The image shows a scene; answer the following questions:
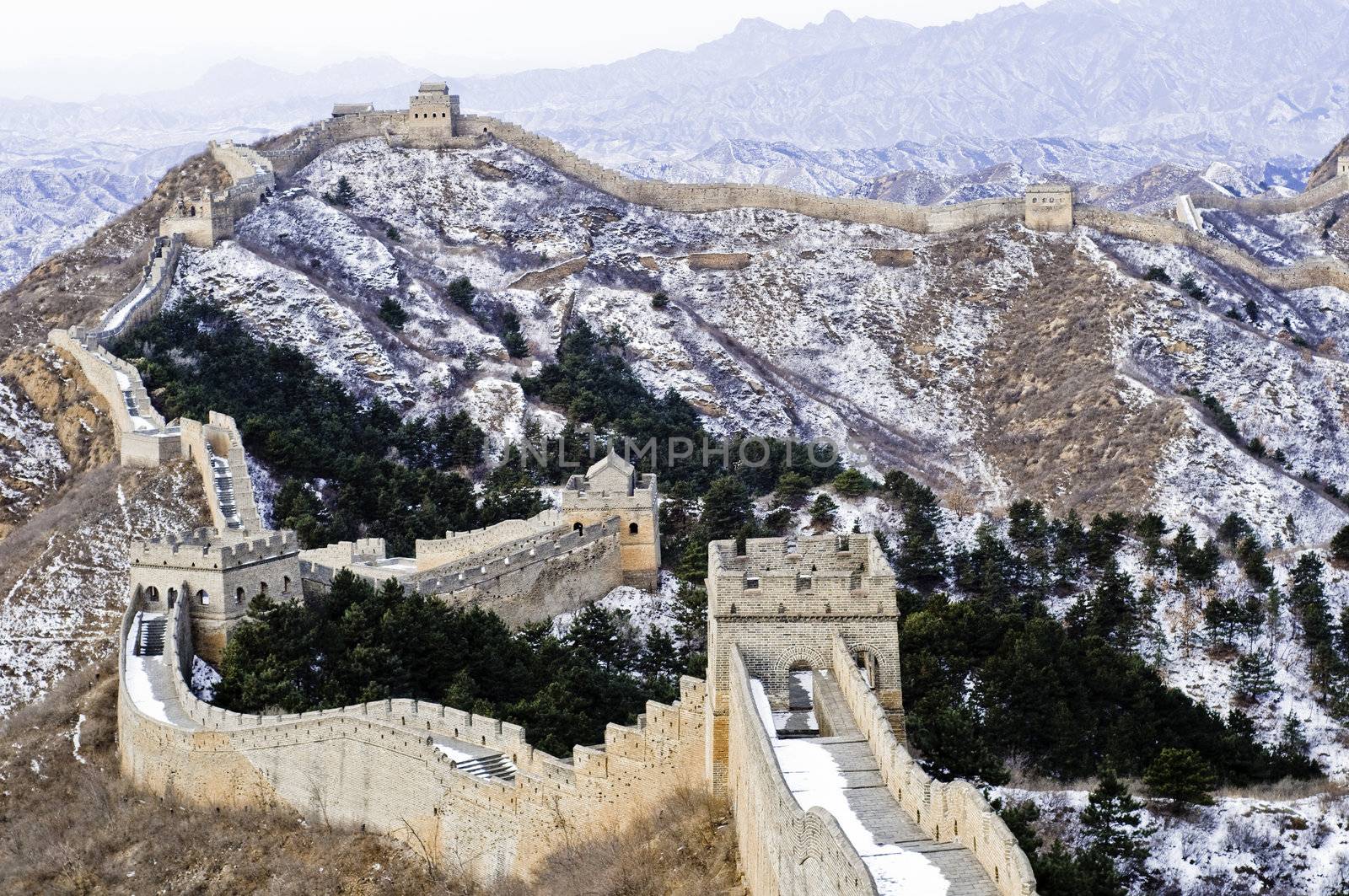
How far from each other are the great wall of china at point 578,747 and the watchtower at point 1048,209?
151ft

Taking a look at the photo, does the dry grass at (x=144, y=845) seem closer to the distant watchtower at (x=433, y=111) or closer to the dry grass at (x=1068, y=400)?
the dry grass at (x=1068, y=400)

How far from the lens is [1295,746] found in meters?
43.3

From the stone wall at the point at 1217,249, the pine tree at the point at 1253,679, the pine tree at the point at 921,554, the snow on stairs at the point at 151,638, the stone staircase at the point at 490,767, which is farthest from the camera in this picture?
the stone wall at the point at 1217,249

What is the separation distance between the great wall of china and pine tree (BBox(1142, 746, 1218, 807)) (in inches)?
382

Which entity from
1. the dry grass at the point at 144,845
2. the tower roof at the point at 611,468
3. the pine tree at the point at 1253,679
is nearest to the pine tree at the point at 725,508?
the tower roof at the point at 611,468

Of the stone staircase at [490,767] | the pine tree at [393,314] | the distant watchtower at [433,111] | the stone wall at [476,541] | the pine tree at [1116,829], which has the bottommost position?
the pine tree at [1116,829]

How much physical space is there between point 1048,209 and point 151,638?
6178 cm

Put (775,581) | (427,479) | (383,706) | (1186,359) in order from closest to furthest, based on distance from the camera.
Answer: (775,581), (383,706), (427,479), (1186,359)

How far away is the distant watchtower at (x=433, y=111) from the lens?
90.5 m

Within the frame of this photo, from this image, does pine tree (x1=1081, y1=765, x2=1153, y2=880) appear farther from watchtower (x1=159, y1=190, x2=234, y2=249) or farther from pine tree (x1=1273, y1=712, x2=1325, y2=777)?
watchtower (x1=159, y1=190, x2=234, y2=249)

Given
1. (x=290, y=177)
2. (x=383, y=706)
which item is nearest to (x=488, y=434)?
(x=290, y=177)

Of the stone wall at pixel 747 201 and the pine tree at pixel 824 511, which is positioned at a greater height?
the stone wall at pixel 747 201

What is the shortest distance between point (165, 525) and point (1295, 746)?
2770 cm

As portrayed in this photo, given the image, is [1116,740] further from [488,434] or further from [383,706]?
[488,434]
